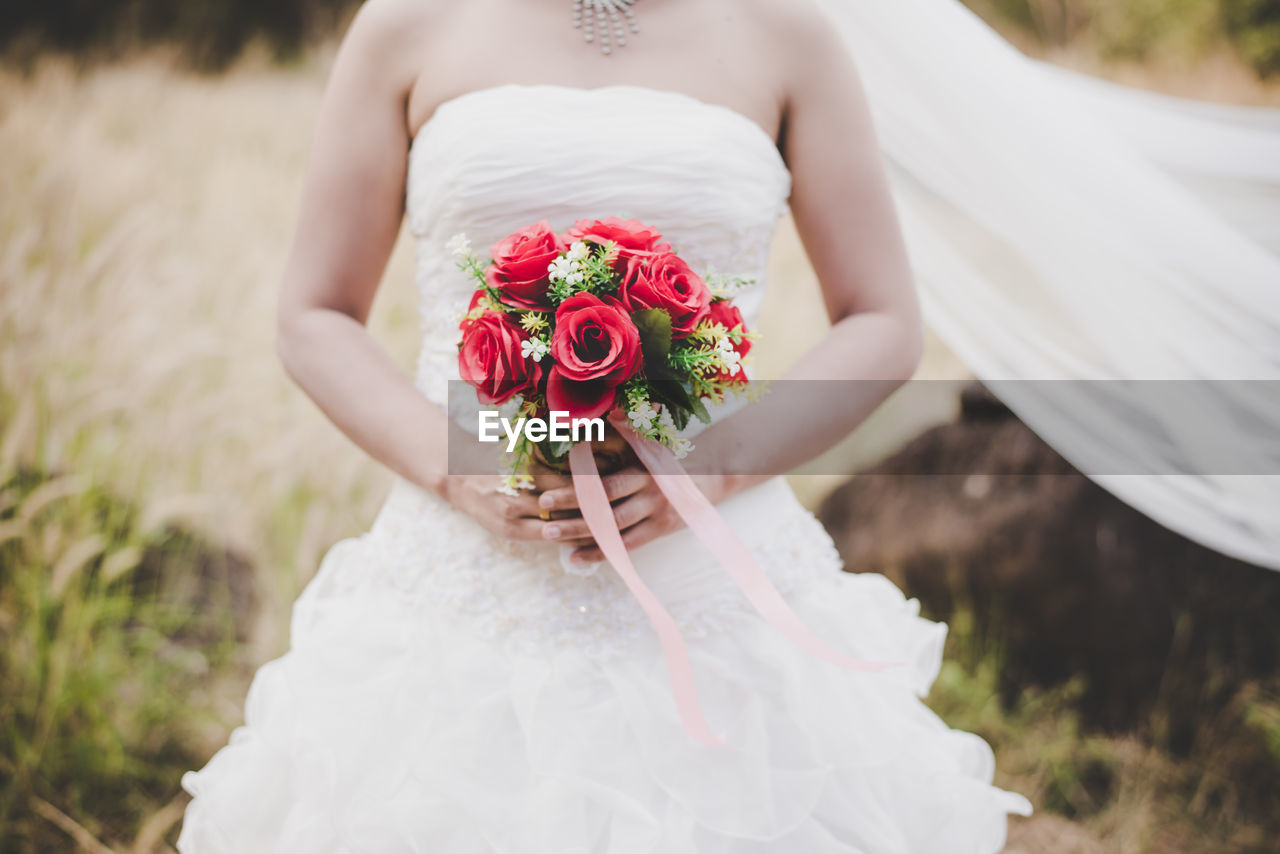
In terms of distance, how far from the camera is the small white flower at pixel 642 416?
42.8 inches

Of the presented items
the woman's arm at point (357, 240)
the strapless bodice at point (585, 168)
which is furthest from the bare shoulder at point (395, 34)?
the strapless bodice at point (585, 168)

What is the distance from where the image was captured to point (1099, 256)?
1.88 metres

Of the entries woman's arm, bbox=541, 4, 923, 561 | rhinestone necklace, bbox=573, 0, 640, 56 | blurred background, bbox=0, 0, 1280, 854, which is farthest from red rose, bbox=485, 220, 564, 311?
blurred background, bbox=0, 0, 1280, 854

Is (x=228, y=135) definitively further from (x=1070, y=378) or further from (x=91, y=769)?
(x=1070, y=378)

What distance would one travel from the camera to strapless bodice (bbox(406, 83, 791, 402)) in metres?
1.45

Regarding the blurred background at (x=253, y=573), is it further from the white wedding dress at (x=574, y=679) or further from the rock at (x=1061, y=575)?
the white wedding dress at (x=574, y=679)

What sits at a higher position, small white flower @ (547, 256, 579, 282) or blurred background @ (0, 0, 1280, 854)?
small white flower @ (547, 256, 579, 282)

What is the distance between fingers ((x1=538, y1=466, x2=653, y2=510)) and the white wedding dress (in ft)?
0.75

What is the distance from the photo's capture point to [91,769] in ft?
8.41

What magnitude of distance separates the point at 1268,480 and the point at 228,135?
19.1ft

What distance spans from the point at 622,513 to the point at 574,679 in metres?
0.30

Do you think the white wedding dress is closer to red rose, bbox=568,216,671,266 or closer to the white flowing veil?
red rose, bbox=568,216,671,266

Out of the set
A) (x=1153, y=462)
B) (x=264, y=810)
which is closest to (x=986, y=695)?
(x=1153, y=462)

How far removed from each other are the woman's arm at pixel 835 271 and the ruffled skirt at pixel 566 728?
6.4 inches
